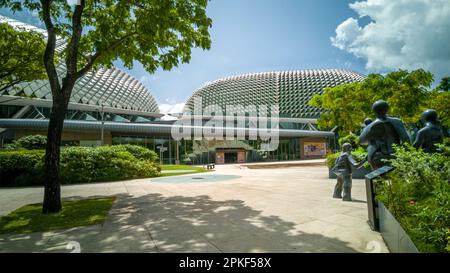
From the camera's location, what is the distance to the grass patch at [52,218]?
17.3 feet

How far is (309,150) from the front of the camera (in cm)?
5781

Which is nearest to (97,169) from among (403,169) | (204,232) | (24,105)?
(204,232)

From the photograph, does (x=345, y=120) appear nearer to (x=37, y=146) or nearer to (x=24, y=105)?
(x=37, y=146)

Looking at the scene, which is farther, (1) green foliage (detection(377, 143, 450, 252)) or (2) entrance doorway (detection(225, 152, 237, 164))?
(2) entrance doorway (detection(225, 152, 237, 164))

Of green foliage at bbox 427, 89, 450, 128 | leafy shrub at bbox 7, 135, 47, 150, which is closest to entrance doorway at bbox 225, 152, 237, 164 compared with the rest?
leafy shrub at bbox 7, 135, 47, 150

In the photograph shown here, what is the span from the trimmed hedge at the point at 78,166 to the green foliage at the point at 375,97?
14.3m

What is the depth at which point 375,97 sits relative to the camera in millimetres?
15914

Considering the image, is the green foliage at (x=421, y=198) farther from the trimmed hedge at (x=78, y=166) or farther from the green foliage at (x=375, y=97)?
the trimmed hedge at (x=78, y=166)

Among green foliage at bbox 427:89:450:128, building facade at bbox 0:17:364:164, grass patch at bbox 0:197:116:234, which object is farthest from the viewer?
building facade at bbox 0:17:364:164

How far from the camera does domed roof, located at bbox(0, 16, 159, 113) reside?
44906mm

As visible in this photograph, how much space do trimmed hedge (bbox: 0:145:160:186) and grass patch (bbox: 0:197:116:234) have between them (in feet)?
27.3

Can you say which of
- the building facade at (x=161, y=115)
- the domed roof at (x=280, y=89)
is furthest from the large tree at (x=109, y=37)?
the domed roof at (x=280, y=89)

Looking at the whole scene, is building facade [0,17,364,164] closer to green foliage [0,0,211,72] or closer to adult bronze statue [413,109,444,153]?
green foliage [0,0,211,72]

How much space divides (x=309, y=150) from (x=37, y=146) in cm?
5181
